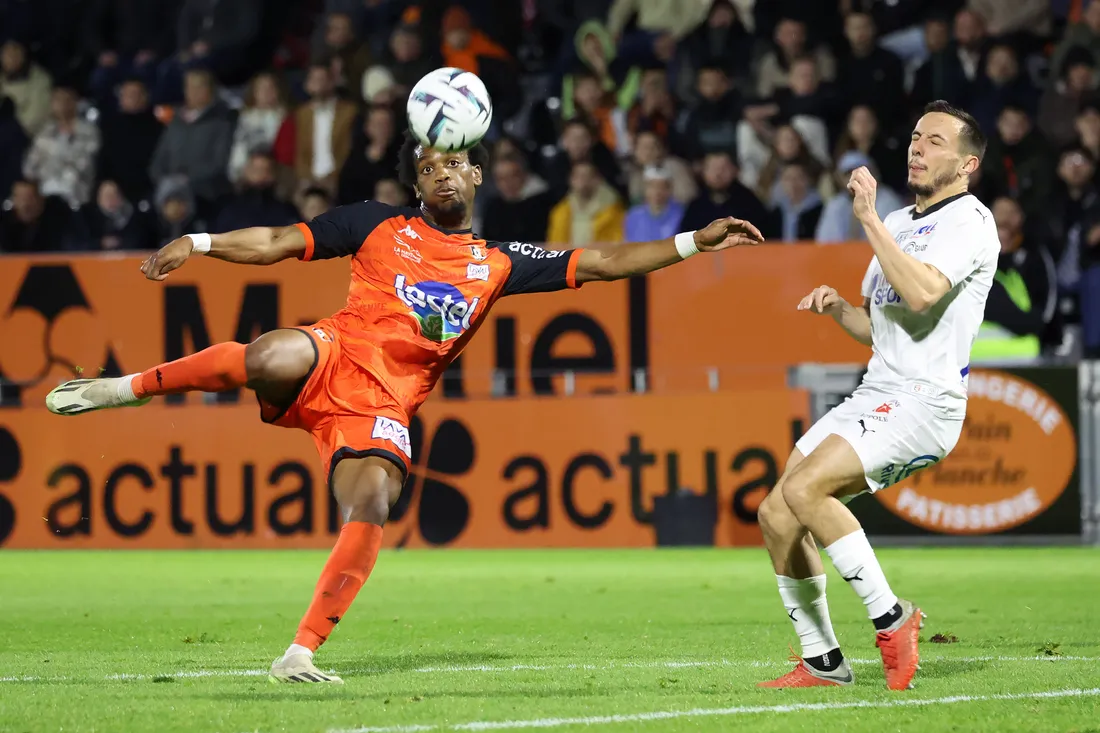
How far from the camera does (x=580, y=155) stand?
16.8 m

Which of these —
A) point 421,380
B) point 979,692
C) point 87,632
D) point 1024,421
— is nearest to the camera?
point 979,692

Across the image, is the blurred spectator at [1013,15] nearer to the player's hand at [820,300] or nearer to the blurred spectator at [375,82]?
the blurred spectator at [375,82]

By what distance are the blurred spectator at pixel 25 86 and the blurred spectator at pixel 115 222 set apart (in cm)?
Answer: 208

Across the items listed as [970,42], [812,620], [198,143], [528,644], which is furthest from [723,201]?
[812,620]

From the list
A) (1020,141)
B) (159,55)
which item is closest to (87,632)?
(1020,141)

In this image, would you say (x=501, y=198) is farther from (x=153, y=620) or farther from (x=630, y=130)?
(x=153, y=620)

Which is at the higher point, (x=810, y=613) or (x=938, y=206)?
(x=938, y=206)

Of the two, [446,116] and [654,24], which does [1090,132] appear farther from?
[446,116]

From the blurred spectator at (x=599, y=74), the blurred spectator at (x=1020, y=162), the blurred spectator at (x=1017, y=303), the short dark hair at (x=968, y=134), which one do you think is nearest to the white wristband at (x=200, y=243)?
the short dark hair at (x=968, y=134)

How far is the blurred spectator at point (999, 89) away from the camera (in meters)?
16.5

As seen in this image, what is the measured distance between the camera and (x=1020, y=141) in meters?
15.9

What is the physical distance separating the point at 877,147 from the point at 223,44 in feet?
25.8

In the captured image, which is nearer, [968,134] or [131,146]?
[968,134]

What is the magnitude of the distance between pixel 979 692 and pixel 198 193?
41.9ft
